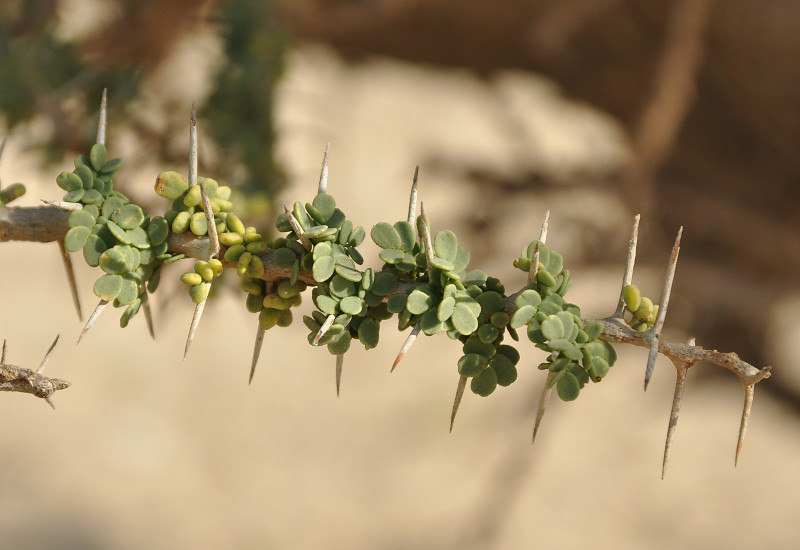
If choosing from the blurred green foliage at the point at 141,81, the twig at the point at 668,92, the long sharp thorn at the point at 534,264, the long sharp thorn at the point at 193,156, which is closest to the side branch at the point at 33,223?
the long sharp thorn at the point at 193,156

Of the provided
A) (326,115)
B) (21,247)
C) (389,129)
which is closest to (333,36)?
(326,115)

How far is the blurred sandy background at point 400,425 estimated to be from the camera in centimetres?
262

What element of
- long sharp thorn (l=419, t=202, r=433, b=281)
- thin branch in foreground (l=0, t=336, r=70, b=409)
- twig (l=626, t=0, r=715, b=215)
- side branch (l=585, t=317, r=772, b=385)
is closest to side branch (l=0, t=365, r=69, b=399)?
thin branch in foreground (l=0, t=336, r=70, b=409)

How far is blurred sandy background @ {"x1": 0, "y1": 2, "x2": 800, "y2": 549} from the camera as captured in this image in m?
2.62

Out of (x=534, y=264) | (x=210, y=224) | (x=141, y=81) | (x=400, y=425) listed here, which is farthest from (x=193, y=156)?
(x=400, y=425)

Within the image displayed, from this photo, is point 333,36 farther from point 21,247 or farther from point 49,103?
point 21,247

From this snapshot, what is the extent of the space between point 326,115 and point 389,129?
226 centimetres

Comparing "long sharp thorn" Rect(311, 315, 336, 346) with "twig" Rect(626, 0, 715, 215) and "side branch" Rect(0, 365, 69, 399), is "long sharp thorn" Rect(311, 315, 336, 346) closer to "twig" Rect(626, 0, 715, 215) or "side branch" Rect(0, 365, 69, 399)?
"side branch" Rect(0, 365, 69, 399)

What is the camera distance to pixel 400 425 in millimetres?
3746

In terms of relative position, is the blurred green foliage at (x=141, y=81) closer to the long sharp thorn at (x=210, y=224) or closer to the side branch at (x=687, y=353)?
the long sharp thorn at (x=210, y=224)

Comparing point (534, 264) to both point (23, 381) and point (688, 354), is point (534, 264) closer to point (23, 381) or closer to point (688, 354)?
point (688, 354)

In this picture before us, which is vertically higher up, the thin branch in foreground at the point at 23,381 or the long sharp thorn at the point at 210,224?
the long sharp thorn at the point at 210,224

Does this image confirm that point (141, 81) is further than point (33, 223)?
Yes

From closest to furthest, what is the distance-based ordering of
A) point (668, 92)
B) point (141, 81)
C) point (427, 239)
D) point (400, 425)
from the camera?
point (427, 239)
point (141, 81)
point (668, 92)
point (400, 425)
